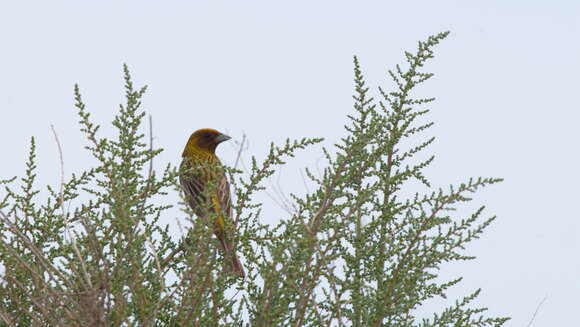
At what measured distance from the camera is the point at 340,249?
12.3 ft

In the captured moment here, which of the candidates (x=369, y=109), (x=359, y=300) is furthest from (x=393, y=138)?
(x=359, y=300)

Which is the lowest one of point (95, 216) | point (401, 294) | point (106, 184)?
point (401, 294)

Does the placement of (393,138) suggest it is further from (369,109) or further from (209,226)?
(209,226)

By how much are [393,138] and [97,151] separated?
1.77 metres

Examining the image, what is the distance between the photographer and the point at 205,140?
7.79 metres

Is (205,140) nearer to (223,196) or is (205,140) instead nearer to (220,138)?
(220,138)

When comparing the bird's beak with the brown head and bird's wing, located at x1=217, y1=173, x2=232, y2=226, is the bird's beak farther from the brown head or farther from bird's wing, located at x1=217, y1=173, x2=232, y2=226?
bird's wing, located at x1=217, y1=173, x2=232, y2=226

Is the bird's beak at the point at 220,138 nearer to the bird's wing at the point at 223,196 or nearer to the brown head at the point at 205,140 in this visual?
the brown head at the point at 205,140

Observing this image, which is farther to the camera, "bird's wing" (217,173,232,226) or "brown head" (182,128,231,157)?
"brown head" (182,128,231,157)

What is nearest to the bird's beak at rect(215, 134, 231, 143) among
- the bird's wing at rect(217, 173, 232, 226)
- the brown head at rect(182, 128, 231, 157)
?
the brown head at rect(182, 128, 231, 157)

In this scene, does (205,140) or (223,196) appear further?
(205,140)

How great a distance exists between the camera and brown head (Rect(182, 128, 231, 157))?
25.5ft

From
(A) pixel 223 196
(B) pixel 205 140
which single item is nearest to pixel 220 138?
(B) pixel 205 140

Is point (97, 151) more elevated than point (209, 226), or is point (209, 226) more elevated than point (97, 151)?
point (97, 151)
